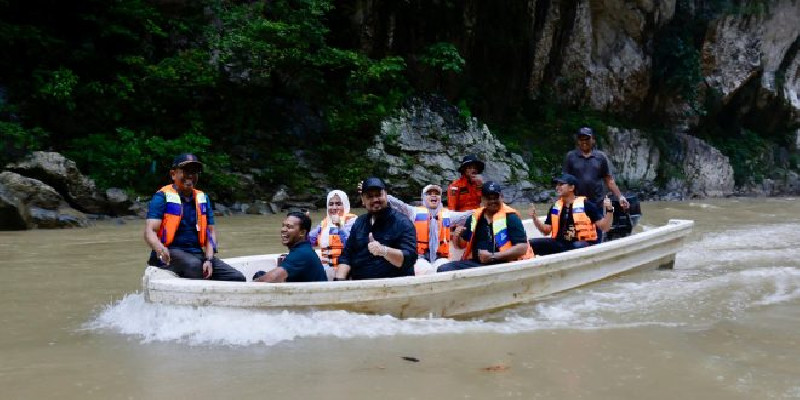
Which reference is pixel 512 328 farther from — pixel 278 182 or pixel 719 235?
pixel 278 182

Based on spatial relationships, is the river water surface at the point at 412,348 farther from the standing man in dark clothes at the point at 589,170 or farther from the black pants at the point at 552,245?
the standing man in dark clothes at the point at 589,170

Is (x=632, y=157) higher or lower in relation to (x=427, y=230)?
higher

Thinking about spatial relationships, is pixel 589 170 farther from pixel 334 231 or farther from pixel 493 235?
pixel 334 231

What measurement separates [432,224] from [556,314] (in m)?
1.46

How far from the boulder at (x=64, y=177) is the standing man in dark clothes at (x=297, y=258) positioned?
884 centimetres

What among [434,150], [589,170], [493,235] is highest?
[434,150]

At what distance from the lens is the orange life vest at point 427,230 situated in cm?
616

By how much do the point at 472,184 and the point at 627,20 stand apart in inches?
812

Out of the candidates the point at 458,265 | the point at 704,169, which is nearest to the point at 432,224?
the point at 458,265

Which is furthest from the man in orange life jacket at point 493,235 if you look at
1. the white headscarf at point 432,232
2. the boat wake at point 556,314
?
the white headscarf at point 432,232

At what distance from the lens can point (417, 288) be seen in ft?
15.8

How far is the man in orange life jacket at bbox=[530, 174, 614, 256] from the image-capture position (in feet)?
21.6

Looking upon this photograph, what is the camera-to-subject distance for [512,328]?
4828mm

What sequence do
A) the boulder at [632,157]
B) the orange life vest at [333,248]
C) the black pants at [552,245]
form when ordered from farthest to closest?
the boulder at [632,157] → the black pants at [552,245] → the orange life vest at [333,248]
